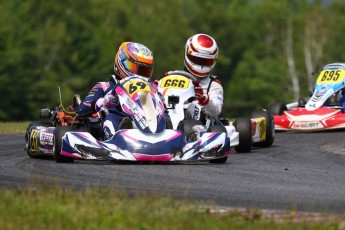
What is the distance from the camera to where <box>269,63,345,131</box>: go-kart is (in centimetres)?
1870

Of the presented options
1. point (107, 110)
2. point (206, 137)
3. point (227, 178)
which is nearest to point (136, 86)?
point (107, 110)

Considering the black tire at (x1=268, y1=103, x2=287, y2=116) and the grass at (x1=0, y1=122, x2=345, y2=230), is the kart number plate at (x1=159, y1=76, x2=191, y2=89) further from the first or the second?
the grass at (x1=0, y1=122, x2=345, y2=230)

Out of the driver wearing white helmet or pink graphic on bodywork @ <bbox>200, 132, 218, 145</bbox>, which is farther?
the driver wearing white helmet

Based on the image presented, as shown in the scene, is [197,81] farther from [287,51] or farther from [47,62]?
[287,51]

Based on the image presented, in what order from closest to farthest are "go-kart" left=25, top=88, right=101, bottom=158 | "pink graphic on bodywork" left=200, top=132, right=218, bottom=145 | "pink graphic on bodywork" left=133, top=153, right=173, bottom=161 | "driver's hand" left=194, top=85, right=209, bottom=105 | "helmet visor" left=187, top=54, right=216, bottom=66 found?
"pink graphic on bodywork" left=133, top=153, right=173, bottom=161, "pink graphic on bodywork" left=200, top=132, right=218, bottom=145, "go-kart" left=25, top=88, right=101, bottom=158, "driver's hand" left=194, top=85, right=209, bottom=105, "helmet visor" left=187, top=54, right=216, bottom=66

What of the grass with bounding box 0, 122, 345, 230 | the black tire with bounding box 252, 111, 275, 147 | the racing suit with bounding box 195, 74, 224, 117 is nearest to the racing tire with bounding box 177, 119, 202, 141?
the racing suit with bounding box 195, 74, 224, 117

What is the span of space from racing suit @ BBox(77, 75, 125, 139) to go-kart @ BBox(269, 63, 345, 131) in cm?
622

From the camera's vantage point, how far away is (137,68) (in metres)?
13.2

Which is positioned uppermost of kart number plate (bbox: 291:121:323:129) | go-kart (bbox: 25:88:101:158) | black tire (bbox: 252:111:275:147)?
go-kart (bbox: 25:88:101:158)

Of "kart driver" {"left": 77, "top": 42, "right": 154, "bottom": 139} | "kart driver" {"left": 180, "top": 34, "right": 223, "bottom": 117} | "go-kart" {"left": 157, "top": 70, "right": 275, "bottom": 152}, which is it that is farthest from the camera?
"kart driver" {"left": 180, "top": 34, "right": 223, "bottom": 117}

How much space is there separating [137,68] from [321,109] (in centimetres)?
635

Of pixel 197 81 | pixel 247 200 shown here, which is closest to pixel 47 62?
pixel 197 81

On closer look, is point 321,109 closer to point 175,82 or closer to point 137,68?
point 175,82

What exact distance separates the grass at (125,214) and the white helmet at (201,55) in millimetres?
6649
